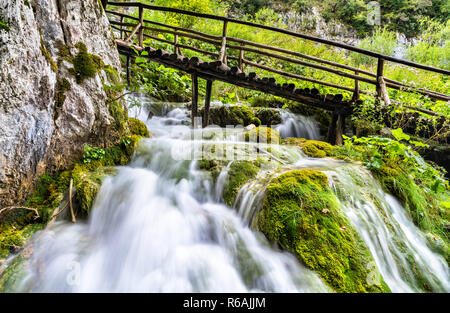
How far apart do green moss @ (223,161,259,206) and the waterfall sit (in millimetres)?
3556

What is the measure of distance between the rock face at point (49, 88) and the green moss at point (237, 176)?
→ 2.01 metres

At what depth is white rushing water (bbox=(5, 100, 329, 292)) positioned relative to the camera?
6.57 ft

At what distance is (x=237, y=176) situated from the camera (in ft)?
10.7

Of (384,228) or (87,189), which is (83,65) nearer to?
(87,189)

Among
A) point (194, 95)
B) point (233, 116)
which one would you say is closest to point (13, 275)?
point (194, 95)

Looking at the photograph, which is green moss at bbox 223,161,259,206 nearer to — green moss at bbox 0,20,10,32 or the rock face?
the rock face

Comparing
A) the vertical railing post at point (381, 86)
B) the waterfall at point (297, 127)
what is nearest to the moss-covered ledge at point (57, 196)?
the waterfall at point (297, 127)

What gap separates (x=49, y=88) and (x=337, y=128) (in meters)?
5.71

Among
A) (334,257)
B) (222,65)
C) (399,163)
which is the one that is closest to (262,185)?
(334,257)

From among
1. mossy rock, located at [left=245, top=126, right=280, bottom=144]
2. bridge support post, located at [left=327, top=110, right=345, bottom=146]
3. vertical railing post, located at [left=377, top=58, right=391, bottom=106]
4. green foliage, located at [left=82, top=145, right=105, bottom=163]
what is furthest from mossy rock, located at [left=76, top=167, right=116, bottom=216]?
vertical railing post, located at [left=377, top=58, right=391, bottom=106]

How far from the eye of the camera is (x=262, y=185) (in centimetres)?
293

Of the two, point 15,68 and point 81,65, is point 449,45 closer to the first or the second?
point 81,65

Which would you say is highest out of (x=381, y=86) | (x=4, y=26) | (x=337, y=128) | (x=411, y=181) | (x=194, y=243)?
(x=4, y=26)

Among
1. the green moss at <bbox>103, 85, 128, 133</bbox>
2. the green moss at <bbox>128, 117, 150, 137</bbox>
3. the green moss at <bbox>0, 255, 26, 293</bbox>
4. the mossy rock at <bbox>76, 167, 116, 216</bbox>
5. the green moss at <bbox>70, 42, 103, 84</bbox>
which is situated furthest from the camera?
the green moss at <bbox>128, 117, 150, 137</bbox>
